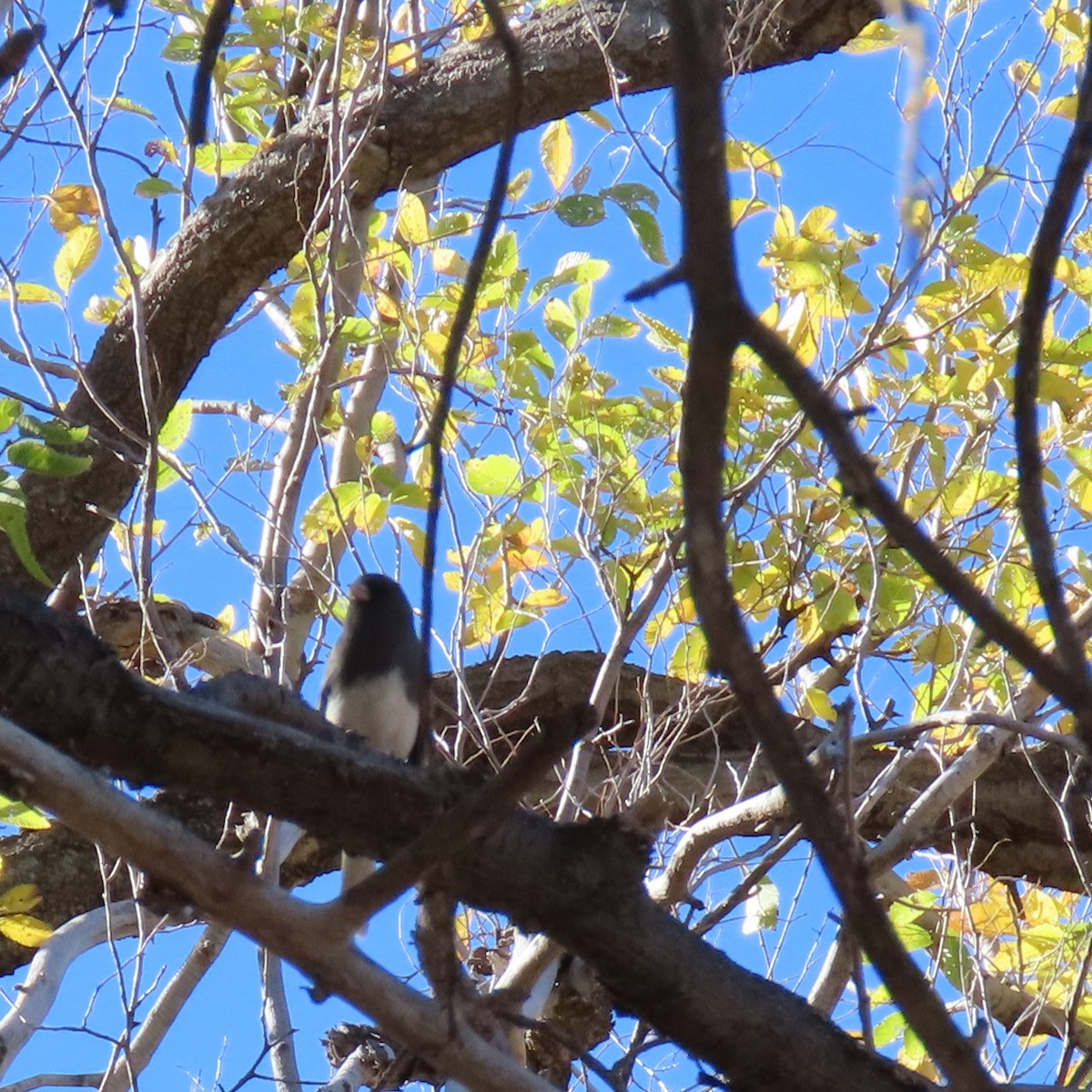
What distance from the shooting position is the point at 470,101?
2.80 meters

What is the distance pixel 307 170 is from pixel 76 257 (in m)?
0.49

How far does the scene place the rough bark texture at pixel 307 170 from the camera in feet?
9.02

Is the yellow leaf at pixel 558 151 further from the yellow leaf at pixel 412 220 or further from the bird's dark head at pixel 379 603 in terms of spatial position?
the bird's dark head at pixel 379 603

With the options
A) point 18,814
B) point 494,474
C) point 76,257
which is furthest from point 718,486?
point 76,257

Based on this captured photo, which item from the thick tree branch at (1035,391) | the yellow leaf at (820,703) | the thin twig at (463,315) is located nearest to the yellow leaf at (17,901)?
the yellow leaf at (820,703)

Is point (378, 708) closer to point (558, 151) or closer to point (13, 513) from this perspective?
point (558, 151)

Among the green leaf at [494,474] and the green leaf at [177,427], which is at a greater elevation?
the green leaf at [494,474]

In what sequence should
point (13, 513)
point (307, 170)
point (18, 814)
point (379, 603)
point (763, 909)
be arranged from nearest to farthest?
point (13, 513) < point (18, 814) < point (763, 909) < point (307, 170) < point (379, 603)

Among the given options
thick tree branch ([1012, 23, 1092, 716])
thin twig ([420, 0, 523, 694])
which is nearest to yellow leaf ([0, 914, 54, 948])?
thin twig ([420, 0, 523, 694])

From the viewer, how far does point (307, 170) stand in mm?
2746

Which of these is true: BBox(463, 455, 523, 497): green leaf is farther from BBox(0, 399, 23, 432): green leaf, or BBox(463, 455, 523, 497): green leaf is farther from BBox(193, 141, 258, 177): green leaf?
BBox(0, 399, 23, 432): green leaf

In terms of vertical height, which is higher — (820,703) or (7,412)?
(820,703)

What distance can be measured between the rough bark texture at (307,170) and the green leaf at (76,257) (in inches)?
10.5

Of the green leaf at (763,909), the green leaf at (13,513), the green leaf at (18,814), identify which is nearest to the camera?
the green leaf at (13,513)
